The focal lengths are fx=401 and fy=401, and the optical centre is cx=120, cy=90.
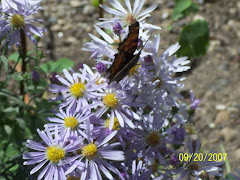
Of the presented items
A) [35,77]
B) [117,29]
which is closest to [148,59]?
[117,29]

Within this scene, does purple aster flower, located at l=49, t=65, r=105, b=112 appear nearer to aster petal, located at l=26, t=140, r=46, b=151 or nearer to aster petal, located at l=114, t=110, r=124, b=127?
aster petal, located at l=114, t=110, r=124, b=127

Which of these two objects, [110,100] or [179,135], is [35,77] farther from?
[179,135]

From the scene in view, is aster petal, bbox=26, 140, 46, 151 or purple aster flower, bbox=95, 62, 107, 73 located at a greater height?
purple aster flower, bbox=95, 62, 107, 73

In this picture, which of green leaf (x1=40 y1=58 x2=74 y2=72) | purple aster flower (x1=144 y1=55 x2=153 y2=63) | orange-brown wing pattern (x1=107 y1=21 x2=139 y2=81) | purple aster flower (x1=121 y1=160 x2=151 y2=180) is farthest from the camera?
green leaf (x1=40 y1=58 x2=74 y2=72)

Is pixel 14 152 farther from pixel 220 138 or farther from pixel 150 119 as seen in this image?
pixel 220 138

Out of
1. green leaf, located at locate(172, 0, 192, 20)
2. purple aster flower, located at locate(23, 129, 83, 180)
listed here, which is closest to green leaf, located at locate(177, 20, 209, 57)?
green leaf, located at locate(172, 0, 192, 20)

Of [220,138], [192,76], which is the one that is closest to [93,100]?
[220,138]

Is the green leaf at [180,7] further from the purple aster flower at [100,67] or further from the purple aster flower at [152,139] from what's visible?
the purple aster flower at [100,67]
